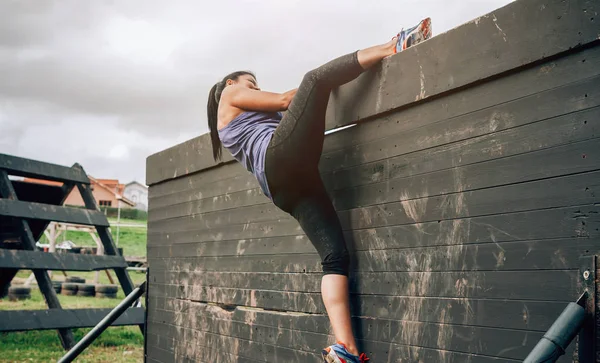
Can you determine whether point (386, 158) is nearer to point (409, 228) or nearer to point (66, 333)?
point (409, 228)

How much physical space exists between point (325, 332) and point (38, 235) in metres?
6.31

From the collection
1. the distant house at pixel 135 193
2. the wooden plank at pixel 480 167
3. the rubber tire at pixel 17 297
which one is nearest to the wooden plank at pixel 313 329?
the wooden plank at pixel 480 167

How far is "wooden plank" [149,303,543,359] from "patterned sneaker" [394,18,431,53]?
1376mm

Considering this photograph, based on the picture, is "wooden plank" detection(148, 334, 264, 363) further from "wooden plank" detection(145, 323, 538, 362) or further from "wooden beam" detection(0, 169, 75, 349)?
"wooden beam" detection(0, 169, 75, 349)

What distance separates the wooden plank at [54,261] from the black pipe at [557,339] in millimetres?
6211

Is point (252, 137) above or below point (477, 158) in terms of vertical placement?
above

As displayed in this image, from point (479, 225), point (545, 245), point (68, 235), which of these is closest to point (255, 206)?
point (479, 225)

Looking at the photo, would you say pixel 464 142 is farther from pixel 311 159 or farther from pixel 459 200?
pixel 311 159

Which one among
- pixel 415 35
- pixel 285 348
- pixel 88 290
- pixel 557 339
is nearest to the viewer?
pixel 557 339

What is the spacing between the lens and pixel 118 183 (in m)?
76.0

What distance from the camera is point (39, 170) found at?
7863 mm

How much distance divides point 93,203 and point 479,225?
6.68 meters

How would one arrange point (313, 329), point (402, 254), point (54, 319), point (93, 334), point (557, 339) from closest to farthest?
point (557, 339), point (402, 254), point (313, 329), point (93, 334), point (54, 319)

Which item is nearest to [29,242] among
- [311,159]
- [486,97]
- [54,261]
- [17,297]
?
[54,261]
